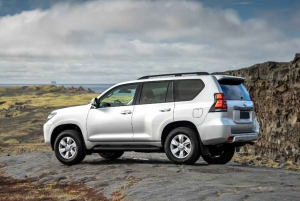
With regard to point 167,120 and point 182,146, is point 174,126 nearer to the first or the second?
point 167,120

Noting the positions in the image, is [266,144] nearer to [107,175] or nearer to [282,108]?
[282,108]

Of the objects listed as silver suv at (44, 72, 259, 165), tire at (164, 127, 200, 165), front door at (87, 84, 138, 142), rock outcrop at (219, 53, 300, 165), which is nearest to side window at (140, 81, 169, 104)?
silver suv at (44, 72, 259, 165)

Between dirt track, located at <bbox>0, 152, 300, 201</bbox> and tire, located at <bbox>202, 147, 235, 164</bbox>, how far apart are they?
103 cm

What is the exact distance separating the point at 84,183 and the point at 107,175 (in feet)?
1.90

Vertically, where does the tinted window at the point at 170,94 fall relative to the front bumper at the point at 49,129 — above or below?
above

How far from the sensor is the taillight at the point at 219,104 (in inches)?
417

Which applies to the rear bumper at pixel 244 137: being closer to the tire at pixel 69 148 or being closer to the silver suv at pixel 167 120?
the silver suv at pixel 167 120

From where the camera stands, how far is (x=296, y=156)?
879 inches

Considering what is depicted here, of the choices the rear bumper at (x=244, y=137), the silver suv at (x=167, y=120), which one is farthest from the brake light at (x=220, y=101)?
the rear bumper at (x=244, y=137)

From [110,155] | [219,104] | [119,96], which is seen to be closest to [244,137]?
[219,104]

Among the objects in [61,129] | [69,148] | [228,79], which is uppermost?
[228,79]

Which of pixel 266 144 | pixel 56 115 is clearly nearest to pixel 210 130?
pixel 56 115

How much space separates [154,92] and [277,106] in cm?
1375

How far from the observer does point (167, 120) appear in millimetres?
11242
